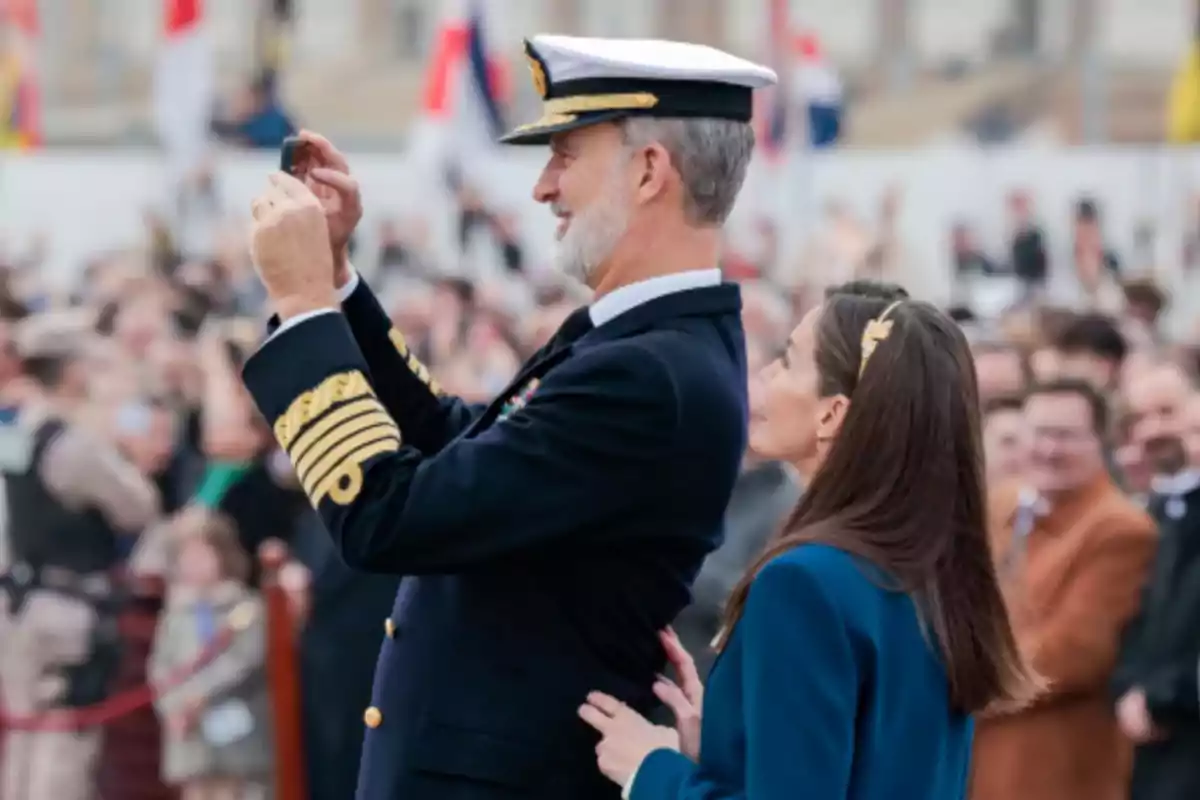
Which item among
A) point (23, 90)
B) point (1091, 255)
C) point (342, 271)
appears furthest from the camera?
point (23, 90)

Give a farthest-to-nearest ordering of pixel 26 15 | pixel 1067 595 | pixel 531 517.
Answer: pixel 26 15
pixel 1067 595
pixel 531 517

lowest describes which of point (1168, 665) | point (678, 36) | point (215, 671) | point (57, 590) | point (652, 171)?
point (678, 36)

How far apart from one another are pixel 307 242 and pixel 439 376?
6419mm

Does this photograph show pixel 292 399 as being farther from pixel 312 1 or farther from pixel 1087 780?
pixel 312 1

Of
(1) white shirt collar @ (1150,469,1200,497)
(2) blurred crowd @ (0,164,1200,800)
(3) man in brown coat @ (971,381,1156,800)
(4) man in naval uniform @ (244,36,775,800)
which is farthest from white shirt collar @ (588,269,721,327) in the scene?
(1) white shirt collar @ (1150,469,1200,497)

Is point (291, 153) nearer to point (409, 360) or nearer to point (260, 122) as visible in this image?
point (409, 360)

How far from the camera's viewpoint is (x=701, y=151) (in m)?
3.71

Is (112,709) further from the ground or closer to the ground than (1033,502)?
closer to the ground

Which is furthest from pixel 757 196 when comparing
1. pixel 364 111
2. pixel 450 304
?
pixel 364 111

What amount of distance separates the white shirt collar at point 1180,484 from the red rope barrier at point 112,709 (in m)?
2.87

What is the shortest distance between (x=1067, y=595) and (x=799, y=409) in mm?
3052

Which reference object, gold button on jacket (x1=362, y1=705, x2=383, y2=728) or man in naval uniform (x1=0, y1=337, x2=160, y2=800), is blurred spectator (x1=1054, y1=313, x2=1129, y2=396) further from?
gold button on jacket (x1=362, y1=705, x2=383, y2=728)

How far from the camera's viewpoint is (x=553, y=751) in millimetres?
3650

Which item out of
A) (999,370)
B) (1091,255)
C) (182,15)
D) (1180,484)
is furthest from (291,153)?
(1091,255)
